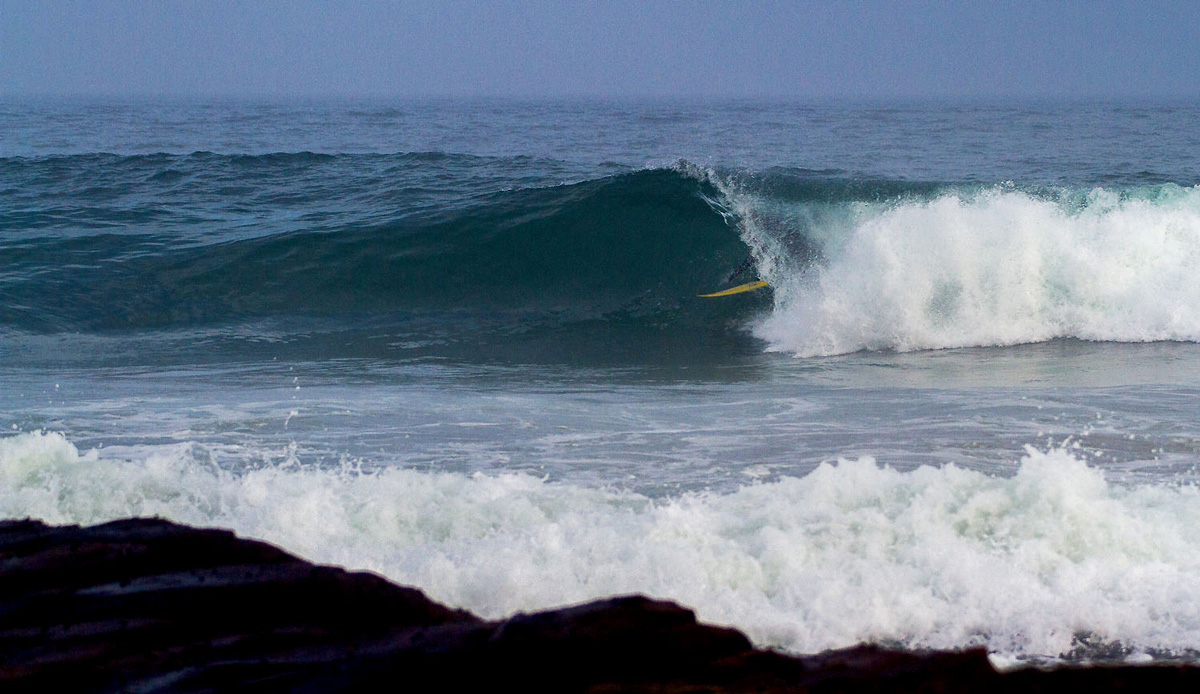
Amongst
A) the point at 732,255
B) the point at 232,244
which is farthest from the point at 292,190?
the point at 732,255

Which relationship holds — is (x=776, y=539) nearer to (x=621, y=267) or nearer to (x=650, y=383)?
(x=650, y=383)

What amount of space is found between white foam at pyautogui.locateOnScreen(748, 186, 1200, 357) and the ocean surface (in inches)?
1.5

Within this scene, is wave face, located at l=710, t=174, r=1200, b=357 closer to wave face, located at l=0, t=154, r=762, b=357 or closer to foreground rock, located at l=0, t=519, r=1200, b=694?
wave face, located at l=0, t=154, r=762, b=357

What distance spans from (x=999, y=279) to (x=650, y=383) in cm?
439

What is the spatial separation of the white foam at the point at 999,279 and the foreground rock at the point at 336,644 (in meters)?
7.60

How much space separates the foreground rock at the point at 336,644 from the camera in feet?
5.76

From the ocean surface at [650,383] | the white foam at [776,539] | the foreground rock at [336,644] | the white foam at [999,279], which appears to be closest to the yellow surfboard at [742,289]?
the ocean surface at [650,383]

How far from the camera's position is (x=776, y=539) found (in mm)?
3773

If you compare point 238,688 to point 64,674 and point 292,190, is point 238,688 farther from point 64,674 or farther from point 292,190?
point 292,190

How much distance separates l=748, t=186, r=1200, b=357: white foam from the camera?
9531 millimetres

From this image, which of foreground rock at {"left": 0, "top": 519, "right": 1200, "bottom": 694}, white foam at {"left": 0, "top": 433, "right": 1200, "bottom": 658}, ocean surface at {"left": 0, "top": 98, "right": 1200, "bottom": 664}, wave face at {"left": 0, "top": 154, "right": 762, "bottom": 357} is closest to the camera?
foreground rock at {"left": 0, "top": 519, "right": 1200, "bottom": 694}

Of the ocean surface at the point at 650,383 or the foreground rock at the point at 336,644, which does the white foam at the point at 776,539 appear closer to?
the ocean surface at the point at 650,383

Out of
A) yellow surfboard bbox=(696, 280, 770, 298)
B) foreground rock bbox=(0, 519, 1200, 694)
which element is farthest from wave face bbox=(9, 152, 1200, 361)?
foreground rock bbox=(0, 519, 1200, 694)

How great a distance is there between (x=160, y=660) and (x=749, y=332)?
873cm
